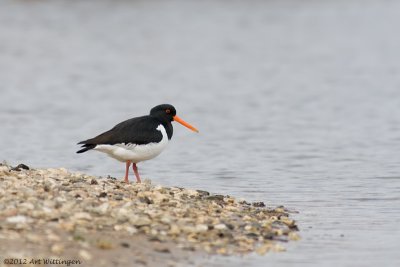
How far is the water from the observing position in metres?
12.9

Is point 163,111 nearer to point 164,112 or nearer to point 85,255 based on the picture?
point 164,112

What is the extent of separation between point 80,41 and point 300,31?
9.88 meters

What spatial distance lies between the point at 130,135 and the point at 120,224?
2783 mm

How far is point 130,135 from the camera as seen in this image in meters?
11.8

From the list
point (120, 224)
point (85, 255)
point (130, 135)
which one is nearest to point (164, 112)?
point (130, 135)

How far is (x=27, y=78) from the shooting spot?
28547 mm

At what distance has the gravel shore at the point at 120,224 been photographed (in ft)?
27.3

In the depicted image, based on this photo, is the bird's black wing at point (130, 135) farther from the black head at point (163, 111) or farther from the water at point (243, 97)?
the water at point (243, 97)

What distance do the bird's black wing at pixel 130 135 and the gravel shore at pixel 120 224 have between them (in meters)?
0.60

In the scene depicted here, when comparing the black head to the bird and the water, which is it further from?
the water

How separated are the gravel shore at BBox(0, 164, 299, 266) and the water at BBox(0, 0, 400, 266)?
16.9 inches

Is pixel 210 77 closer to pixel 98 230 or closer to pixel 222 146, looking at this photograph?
pixel 222 146

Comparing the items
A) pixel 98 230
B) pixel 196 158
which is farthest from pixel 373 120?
pixel 98 230

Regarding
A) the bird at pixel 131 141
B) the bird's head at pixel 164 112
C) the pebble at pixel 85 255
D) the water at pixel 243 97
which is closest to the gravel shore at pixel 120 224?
the pebble at pixel 85 255
